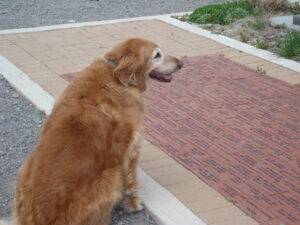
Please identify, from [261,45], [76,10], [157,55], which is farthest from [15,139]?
[76,10]

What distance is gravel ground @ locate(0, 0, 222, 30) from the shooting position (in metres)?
11.4

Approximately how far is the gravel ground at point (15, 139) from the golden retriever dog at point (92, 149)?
15cm

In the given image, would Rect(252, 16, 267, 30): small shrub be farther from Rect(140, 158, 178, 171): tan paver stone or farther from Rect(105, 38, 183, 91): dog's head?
Rect(105, 38, 183, 91): dog's head

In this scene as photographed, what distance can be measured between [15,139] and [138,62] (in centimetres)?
219

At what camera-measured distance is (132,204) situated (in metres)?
4.66

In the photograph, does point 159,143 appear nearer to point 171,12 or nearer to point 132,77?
point 132,77

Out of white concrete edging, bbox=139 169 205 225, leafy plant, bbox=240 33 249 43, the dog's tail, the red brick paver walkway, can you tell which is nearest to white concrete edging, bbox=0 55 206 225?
white concrete edging, bbox=139 169 205 225

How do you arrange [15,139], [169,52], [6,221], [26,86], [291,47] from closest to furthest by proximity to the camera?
[6,221]
[15,139]
[26,86]
[291,47]
[169,52]

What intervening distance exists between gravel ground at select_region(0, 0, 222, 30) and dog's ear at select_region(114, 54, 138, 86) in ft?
22.3

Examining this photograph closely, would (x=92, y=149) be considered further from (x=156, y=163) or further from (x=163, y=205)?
(x=156, y=163)

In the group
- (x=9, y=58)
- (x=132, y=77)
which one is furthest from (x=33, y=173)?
(x=9, y=58)

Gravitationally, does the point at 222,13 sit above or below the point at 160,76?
below

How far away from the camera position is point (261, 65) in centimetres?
846

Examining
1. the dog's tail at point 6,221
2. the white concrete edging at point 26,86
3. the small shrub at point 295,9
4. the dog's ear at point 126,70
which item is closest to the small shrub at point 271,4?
the small shrub at point 295,9
